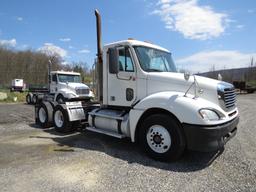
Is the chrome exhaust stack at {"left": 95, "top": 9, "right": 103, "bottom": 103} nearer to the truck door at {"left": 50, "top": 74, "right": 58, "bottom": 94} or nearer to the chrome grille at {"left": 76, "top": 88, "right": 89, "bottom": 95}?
the chrome grille at {"left": 76, "top": 88, "right": 89, "bottom": 95}

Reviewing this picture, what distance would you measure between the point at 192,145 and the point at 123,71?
2.43 m

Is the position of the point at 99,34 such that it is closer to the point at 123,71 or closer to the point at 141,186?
the point at 123,71

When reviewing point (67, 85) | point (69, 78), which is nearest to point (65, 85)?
point (67, 85)


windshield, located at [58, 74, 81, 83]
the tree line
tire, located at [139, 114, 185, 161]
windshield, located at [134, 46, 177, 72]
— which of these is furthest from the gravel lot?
the tree line

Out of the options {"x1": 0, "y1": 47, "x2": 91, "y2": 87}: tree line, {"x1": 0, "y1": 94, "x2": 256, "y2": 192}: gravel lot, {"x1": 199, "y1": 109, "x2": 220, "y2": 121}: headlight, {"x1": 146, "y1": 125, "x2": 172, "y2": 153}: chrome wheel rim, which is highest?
{"x1": 0, "y1": 47, "x2": 91, "y2": 87}: tree line

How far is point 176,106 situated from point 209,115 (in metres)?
0.62

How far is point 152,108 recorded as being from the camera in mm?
4840

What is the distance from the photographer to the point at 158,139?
15.5 ft

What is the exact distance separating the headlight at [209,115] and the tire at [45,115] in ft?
18.8

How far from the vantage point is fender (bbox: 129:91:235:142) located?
422cm

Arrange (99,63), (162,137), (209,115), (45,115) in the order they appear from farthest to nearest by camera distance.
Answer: (45,115) → (99,63) → (162,137) → (209,115)

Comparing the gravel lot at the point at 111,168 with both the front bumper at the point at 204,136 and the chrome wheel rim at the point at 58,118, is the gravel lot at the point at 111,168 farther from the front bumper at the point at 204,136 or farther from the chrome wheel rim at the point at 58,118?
the chrome wheel rim at the point at 58,118

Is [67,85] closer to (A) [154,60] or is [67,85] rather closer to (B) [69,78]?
(B) [69,78]

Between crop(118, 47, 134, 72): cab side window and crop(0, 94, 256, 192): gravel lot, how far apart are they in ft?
6.40
